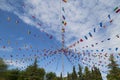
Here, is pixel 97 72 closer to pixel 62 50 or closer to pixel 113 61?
pixel 113 61

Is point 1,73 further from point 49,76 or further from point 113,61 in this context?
point 49,76

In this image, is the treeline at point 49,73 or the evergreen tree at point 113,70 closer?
the treeline at point 49,73

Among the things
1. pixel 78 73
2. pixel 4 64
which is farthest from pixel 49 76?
pixel 4 64

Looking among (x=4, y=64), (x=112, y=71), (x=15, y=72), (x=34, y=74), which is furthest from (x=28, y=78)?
(x=112, y=71)

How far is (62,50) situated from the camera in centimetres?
2581

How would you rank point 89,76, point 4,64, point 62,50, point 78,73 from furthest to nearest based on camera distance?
1. point 78,73
2. point 89,76
3. point 4,64
4. point 62,50

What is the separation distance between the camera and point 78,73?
67.2 m

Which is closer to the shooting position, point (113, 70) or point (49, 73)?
point (113, 70)

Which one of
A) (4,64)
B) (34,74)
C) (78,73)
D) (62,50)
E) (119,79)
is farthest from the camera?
(78,73)

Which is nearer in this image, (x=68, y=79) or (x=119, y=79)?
(x=119, y=79)

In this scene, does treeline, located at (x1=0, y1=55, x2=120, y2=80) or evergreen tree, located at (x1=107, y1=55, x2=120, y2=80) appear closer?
treeline, located at (x1=0, y1=55, x2=120, y2=80)

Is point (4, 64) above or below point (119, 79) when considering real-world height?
above

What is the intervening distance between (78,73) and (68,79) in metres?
6.66

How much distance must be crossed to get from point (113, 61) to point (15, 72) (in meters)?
32.9
